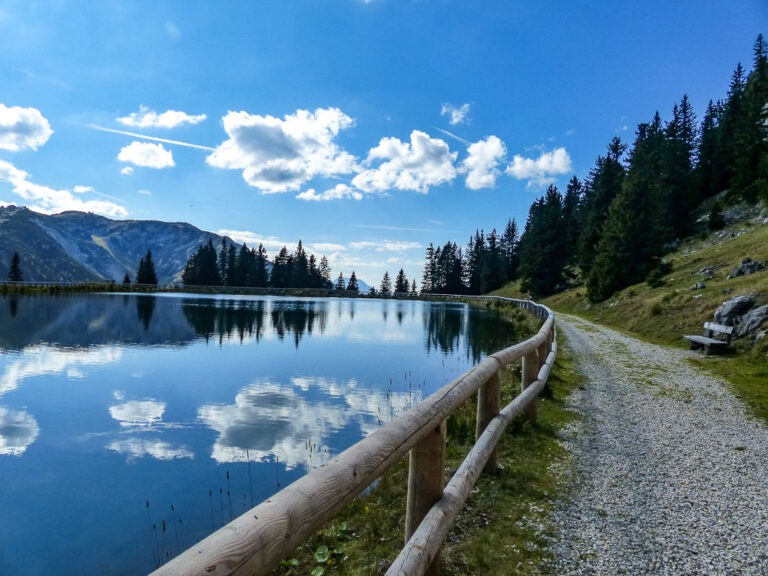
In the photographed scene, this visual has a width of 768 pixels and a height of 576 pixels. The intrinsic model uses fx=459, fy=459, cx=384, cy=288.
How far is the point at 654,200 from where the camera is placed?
47625mm

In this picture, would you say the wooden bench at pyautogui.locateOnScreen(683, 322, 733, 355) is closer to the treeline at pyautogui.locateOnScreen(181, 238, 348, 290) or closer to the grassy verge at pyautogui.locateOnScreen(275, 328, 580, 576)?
the grassy verge at pyautogui.locateOnScreen(275, 328, 580, 576)

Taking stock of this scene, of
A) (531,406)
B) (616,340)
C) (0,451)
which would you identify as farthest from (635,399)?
(0,451)

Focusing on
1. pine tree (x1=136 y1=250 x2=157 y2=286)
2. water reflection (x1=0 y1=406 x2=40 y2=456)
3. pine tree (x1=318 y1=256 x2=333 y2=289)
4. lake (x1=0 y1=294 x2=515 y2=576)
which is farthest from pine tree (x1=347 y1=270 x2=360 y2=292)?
water reflection (x1=0 y1=406 x2=40 y2=456)

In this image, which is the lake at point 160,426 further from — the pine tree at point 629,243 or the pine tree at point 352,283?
the pine tree at point 352,283

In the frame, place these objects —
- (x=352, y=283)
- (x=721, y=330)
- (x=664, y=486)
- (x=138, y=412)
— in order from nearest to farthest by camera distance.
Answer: (x=664, y=486) → (x=138, y=412) → (x=721, y=330) → (x=352, y=283)

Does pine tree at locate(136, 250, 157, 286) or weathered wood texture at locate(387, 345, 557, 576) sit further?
pine tree at locate(136, 250, 157, 286)

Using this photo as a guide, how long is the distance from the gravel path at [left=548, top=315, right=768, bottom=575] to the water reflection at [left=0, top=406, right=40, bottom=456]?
1117 cm

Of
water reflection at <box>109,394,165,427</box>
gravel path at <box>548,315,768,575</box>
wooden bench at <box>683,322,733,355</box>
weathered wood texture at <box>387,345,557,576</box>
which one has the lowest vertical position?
water reflection at <box>109,394,165,427</box>

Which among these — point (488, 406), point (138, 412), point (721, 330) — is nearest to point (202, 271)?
point (138, 412)

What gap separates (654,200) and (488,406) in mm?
50024

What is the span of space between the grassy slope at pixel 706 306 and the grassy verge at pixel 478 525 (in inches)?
259

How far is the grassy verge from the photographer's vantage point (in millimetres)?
4633

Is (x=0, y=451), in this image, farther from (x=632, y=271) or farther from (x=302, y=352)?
(x=632, y=271)

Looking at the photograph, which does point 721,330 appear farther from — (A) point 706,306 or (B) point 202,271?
(B) point 202,271
